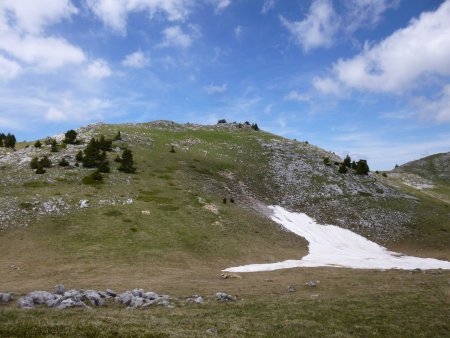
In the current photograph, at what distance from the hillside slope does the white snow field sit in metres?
2.61

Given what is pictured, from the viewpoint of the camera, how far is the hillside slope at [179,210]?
42688mm

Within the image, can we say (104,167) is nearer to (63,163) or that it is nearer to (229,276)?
(63,163)

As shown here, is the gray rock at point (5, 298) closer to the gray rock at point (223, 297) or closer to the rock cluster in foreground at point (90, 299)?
the rock cluster in foreground at point (90, 299)

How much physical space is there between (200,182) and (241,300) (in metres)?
46.2

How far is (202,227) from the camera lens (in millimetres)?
55969

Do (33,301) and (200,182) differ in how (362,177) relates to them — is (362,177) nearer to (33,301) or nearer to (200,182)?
(200,182)

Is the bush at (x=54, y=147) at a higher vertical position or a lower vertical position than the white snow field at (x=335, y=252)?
higher

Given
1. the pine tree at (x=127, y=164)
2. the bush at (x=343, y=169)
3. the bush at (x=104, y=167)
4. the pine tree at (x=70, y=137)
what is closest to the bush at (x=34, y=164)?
the bush at (x=104, y=167)

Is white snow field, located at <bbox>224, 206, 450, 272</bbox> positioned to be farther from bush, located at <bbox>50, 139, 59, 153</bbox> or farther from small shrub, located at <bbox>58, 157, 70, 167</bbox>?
bush, located at <bbox>50, 139, 59, 153</bbox>

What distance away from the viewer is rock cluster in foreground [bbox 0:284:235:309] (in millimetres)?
24953

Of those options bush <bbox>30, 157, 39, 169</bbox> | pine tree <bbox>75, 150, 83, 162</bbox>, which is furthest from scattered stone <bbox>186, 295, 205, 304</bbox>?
pine tree <bbox>75, 150, 83, 162</bbox>

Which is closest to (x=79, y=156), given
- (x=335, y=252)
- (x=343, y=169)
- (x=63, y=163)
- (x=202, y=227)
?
(x=63, y=163)

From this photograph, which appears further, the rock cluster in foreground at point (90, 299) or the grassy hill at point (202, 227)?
the grassy hill at point (202, 227)

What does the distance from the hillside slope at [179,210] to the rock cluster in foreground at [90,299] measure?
561 centimetres
